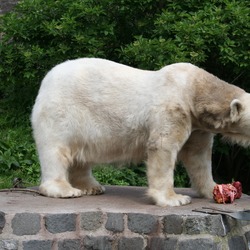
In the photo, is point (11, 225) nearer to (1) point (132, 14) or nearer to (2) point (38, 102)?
(2) point (38, 102)

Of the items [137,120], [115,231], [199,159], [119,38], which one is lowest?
[115,231]

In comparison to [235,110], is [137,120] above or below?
below

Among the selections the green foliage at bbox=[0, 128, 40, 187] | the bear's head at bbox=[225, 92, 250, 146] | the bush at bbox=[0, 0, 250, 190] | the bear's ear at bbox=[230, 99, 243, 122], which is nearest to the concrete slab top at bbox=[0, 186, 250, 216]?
the bear's head at bbox=[225, 92, 250, 146]

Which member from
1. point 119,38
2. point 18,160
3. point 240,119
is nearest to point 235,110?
point 240,119

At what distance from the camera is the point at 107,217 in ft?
16.8

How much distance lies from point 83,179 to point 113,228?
1.11m

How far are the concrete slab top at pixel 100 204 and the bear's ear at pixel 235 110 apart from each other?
0.72 metres

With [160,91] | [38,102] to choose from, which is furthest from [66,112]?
[160,91]

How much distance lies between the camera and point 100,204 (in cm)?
542

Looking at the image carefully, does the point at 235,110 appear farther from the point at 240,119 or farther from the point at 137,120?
the point at 137,120

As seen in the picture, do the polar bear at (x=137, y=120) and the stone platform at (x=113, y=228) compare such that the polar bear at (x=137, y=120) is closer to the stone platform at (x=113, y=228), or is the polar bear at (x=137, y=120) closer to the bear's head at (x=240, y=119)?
the bear's head at (x=240, y=119)

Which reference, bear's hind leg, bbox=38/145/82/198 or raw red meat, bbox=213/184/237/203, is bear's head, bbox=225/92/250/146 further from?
bear's hind leg, bbox=38/145/82/198

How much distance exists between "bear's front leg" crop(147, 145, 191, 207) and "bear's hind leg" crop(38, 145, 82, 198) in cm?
72

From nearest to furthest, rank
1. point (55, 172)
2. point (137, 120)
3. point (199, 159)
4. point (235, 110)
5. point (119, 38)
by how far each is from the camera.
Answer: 1. point (235, 110)
2. point (137, 120)
3. point (55, 172)
4. point (199, 159)
5. point (119, 38)
